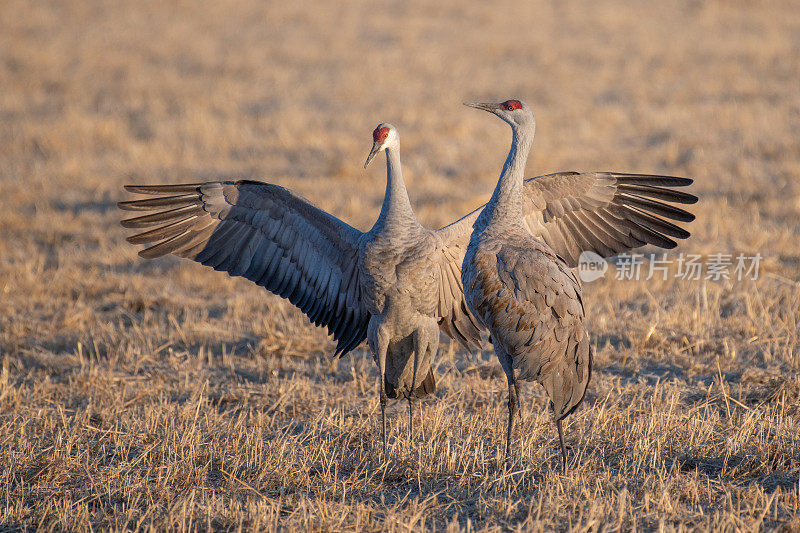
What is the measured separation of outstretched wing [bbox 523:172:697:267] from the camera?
18.1ft

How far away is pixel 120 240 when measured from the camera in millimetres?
9180

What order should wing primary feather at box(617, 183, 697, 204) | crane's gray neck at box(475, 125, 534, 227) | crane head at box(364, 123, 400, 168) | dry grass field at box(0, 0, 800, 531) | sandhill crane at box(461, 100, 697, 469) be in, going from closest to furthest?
dry grass field at box(0, 0, 800, 531), sandhill crane at box(461, 100, 697, 469), crane's gray neck at box(475, 125, 534, 227), crane head at box(364, 123, 400, 168), wing primary feather at box(617, 183, 697, 204)

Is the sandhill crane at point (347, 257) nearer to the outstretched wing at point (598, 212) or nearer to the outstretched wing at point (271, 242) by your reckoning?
the outstretched wing at point (271, 242)

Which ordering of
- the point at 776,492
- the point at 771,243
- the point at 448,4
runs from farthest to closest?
the point at 448,4, the point at 771,243, the point at 776,492

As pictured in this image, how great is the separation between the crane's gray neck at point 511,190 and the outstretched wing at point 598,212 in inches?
19.5

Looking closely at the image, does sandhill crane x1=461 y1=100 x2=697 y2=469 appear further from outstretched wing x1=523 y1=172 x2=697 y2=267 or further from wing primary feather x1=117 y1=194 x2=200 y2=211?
wing primary feather x1=117 y1=194 x2=200 y2=211

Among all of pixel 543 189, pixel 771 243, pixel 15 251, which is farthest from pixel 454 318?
pixel 15 251

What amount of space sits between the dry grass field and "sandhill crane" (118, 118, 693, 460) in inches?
17.9

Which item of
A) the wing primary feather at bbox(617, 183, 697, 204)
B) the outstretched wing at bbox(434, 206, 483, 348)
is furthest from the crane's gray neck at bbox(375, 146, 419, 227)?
the wing primary feather at bbox(617, 183, 697, 204)

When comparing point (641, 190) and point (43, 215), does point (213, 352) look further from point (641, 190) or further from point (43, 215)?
point (43, 215)

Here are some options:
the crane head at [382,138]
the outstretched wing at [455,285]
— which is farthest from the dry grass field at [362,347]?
the crane head at [382,138]

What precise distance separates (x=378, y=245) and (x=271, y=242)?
89 cm

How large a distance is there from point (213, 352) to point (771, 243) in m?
5.44

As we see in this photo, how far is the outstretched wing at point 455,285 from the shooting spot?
18.0ft
